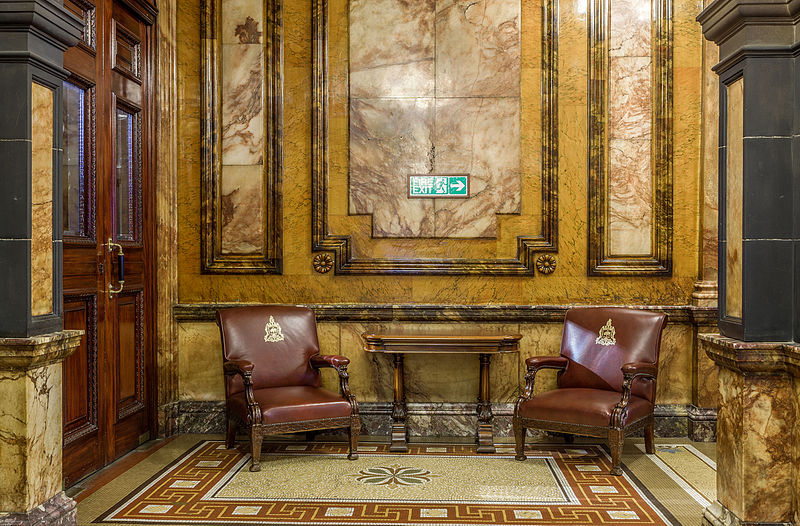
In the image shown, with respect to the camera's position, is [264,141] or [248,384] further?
[264,141]

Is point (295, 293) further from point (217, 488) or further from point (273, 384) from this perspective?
point (217, 488)

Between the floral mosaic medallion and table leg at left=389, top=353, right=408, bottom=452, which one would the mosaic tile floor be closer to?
the floral mosaic medallion

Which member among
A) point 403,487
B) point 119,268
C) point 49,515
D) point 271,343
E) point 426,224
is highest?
point 426,224

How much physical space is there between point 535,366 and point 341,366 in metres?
1.32

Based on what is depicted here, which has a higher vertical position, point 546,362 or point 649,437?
point 546,362

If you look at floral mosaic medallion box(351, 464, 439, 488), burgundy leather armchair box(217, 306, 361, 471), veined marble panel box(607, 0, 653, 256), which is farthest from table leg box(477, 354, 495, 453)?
veined marble panel box(607, 0, 653, 256)

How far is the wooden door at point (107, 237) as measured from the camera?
393 cm

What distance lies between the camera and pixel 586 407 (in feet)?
13.7

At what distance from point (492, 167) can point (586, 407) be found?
1911 mm

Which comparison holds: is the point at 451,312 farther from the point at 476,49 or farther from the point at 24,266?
the point at 24,266

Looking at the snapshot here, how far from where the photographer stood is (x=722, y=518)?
2938mm

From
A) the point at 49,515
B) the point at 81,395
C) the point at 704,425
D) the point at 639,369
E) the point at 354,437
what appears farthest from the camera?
the point at 704,425

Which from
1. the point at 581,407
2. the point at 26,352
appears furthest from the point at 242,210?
the point at 581,407

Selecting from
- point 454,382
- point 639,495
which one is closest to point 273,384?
point 454,382
